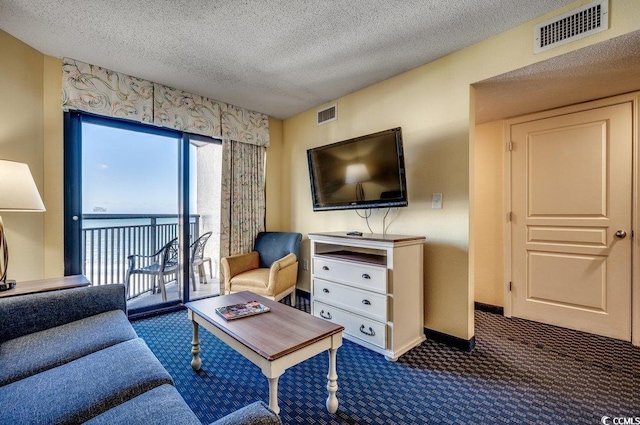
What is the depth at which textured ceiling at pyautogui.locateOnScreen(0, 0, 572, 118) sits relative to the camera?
1880 millimetres

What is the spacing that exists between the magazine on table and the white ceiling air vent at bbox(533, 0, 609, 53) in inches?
103

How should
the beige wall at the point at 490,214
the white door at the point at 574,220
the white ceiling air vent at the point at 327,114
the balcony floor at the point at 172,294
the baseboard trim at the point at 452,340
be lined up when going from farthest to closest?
the white ceiling air vent at the point at 327,114
the balcony floor at the point at 172,294
the beige wall at the point at 490,214
the white door at the point at 574,220
the baseboard trim at the point at 452,340

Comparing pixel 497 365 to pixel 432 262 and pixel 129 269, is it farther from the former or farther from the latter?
pixel 129 269

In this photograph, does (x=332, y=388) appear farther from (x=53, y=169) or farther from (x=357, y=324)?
(x=53, y=169)

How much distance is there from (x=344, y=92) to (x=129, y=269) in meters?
3.15

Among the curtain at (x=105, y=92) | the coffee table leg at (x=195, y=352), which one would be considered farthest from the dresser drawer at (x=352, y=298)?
the curtain at (x=105, y=92)

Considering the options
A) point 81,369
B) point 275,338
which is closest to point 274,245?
point 275,338

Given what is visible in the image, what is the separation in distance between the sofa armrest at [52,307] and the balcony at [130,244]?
55.0 inches

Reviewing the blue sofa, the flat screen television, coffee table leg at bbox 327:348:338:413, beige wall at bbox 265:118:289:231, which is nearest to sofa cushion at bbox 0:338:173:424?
the blue sofa

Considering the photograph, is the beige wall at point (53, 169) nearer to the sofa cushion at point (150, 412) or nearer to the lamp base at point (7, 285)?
the lamp base at point (7, 285)

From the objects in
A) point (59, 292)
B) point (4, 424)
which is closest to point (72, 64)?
point (59, 292)

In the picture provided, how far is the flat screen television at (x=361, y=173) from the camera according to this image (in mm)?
2373

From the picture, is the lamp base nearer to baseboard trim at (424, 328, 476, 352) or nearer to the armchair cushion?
the armchair cushion

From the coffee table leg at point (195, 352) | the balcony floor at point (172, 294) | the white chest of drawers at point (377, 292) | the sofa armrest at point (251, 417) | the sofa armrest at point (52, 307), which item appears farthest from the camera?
the balcony floor at point (172, 294)
